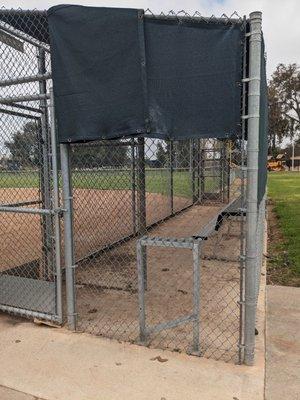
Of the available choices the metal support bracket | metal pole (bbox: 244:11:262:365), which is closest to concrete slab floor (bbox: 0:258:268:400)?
the metal support bracket

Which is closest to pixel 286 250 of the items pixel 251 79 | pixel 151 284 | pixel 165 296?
pixel 151 284

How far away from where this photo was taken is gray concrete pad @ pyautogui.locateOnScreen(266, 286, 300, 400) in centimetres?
309

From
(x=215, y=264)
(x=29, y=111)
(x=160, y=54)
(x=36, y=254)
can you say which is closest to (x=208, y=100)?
(x=160, y=54)

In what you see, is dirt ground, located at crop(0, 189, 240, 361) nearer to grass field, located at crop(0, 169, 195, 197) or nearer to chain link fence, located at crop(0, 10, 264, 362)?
chain link fence, located at crop(0, 10, 264, 362)

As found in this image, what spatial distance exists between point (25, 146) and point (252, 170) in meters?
2.74

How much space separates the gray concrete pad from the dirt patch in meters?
0.44

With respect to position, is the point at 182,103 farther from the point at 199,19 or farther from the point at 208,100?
the point at 199,19

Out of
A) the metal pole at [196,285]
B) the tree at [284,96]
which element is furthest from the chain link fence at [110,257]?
the tree at [284,96]

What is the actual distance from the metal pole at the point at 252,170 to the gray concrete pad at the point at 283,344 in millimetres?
254

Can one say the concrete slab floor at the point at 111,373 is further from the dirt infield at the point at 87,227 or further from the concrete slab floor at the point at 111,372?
the dirt infield at the point at 87,227

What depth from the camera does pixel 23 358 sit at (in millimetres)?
3562

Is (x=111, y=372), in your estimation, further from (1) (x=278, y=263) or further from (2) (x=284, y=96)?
(2) (x=284, y=96)

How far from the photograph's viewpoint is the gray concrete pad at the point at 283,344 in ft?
10.1

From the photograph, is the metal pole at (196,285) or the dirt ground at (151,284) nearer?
the metal pole at (196,285)
